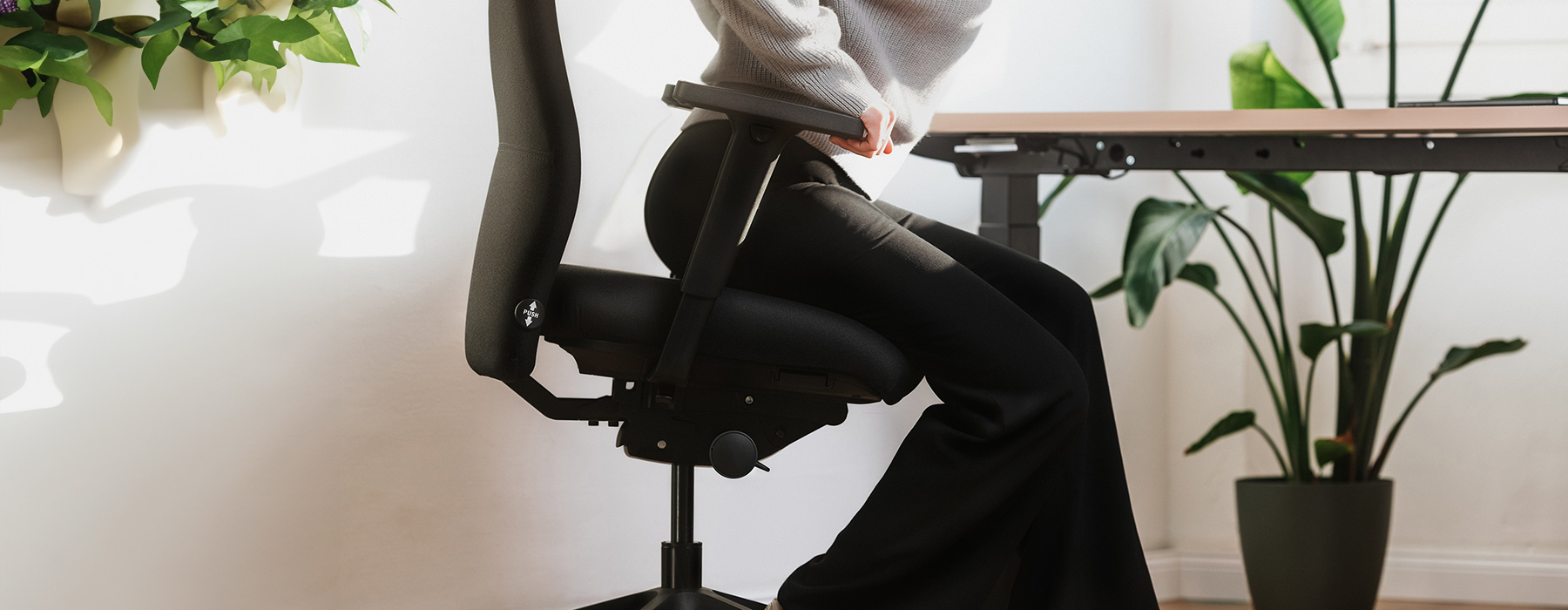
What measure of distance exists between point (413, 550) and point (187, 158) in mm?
616

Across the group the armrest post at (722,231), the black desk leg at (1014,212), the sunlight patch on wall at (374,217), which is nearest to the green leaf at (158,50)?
the sunlight patch on wall at (374,217)

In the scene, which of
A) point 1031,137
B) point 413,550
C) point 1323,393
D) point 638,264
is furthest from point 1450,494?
point 413,550

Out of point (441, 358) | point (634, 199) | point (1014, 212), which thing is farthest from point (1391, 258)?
point (441, 358)

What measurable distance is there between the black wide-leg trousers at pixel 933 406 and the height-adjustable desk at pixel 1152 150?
438mm

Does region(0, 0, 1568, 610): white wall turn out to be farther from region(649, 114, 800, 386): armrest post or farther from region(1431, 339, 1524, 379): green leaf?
region(649, 114, 800, 386): armrest post

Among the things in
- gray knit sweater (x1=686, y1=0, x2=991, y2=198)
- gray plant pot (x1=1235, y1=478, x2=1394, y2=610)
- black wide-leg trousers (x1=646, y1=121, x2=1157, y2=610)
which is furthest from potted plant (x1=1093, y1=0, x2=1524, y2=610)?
black wide-leg trousers (x1=646, y1=121, x2=1157, y2=610)

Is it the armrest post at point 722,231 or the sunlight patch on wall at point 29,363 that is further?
the sunlight patch on wall at point 29,363

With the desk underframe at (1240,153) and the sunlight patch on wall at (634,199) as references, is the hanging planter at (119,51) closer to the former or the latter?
the sunlight patch on wall at (634,199)

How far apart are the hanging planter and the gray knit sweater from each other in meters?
0.51

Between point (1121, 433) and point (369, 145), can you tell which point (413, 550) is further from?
point (1121, 433)

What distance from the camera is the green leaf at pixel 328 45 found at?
127cm

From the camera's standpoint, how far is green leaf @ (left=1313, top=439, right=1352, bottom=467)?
5.58 feet

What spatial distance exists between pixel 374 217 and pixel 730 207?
28.7 inches

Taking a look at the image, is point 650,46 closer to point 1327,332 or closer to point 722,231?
point 722,231
